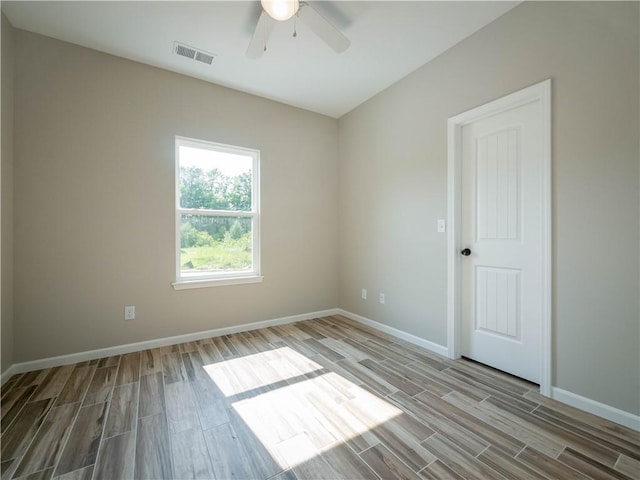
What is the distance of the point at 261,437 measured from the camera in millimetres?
1546

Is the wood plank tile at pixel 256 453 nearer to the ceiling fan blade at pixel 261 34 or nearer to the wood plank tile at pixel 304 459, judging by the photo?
the wood plank tile at pixel 304 459

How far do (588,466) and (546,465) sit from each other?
0.20m

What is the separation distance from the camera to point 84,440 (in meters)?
1.52

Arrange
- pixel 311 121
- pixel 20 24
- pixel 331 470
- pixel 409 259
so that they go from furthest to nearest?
pixel 311 121
pixel 409 259
pixel 20 24
pixel 331 470

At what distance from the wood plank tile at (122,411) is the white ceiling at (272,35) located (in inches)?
111

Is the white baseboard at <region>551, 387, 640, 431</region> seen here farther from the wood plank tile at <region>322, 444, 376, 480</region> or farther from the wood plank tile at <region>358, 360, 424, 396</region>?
the wood plank tile at <region>322, 444, 376, 480</region>

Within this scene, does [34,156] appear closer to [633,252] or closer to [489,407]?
[489,407]

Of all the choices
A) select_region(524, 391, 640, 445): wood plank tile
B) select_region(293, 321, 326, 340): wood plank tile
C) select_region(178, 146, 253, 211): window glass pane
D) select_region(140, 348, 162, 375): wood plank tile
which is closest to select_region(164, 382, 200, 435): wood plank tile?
select_region(140, 348, 162, 375): wood plank tile

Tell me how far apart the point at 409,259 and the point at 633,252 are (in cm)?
161

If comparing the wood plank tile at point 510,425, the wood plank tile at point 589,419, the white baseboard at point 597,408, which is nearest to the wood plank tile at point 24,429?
the wood plank tile at point 510,425

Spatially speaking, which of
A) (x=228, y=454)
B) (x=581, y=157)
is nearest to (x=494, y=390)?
(x=581, y=157)

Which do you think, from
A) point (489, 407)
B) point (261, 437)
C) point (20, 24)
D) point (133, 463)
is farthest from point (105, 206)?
point (489, 407)

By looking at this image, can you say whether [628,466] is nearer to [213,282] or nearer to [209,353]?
[209,353]

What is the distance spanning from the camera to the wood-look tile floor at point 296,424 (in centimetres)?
134
